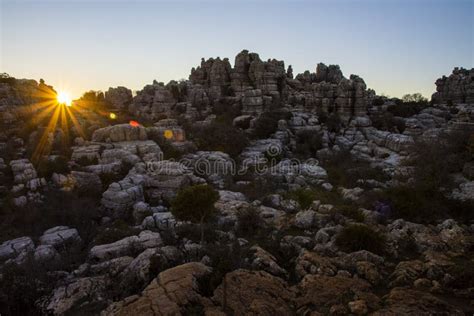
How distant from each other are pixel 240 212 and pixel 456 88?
51.5m

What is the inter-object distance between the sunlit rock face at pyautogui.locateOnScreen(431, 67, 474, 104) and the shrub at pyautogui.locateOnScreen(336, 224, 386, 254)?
161 ft

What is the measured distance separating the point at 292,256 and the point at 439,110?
41.2 metres

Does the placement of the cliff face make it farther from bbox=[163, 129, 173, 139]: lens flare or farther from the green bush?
the green bush

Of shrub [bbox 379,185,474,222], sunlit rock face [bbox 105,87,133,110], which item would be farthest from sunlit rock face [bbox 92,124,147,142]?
sunlit rock face [bbox 105,87,133,110]

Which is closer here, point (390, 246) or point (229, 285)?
point (229, 285)

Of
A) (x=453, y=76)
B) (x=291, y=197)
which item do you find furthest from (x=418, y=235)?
(x=453, y=76)

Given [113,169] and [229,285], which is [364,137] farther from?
[229,285]

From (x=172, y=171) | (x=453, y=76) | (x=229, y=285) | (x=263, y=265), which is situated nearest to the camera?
(x=229, y=285)

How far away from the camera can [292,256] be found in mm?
10703

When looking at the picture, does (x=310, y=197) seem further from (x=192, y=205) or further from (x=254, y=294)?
(x=254, y=294)

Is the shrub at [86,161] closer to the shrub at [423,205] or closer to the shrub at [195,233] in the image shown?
the shrub at [195,233]

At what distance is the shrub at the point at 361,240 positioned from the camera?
1099cm

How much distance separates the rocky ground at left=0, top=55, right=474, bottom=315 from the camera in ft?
25.6

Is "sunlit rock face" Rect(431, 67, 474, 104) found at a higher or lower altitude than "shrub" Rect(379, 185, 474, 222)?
higher
